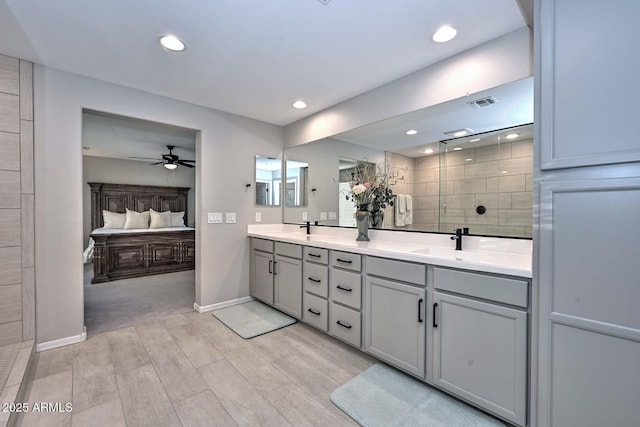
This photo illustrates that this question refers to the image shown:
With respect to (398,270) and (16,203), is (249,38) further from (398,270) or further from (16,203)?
(16,203)

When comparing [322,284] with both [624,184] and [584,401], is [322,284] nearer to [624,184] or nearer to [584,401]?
[584,401]

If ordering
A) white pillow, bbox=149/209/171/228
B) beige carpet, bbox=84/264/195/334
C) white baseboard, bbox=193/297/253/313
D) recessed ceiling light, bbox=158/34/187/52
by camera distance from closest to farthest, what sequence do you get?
recessed ceiling light, bbox=158/34/187/52 < beige carpet, bbox=84/264/195/334 < white baseboard, bbox=193/297/253/313 < white pillow, bbox=149/209/171/228

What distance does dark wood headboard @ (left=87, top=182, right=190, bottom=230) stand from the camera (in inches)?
238

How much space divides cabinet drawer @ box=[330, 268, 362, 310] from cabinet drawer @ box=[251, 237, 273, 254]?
106 centimetres

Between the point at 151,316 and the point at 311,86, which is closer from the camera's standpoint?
the point at 311,86

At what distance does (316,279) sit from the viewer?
270cm

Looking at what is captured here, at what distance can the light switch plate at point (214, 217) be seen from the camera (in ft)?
11.0

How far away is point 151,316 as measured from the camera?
10.4 feet

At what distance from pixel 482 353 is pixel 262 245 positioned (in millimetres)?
2520

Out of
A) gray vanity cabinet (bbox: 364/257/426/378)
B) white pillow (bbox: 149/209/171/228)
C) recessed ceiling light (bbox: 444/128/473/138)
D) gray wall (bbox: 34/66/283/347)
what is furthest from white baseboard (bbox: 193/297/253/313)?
white pillow (bbox: 149/209/171/228)

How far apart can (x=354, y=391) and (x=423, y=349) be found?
55 centimetres

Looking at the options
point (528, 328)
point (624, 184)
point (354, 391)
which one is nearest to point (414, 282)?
point (528, 328)

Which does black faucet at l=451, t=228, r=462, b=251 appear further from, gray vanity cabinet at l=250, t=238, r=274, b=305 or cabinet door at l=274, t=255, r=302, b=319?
gray vanity cabinet at l=250, t=238, r=274, b=305

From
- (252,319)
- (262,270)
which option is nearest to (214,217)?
(262,270)
